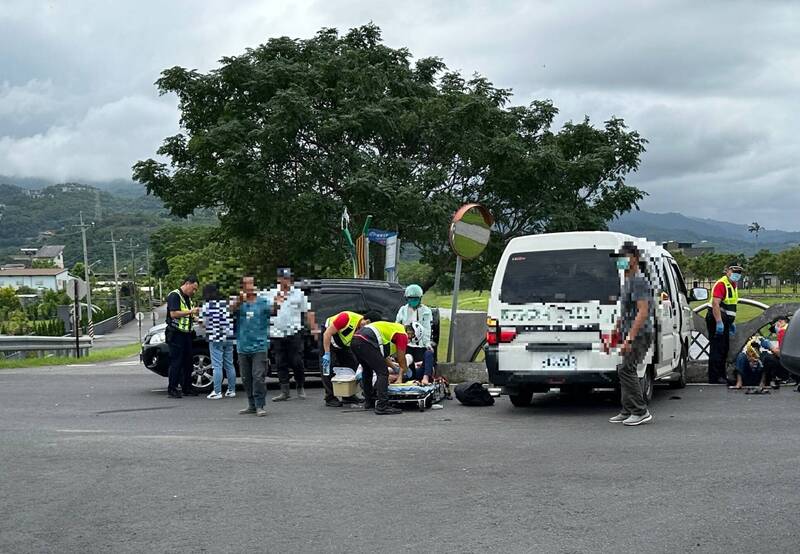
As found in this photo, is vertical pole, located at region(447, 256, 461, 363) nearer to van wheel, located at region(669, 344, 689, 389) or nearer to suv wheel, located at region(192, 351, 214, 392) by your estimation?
van wheel, located at region(669, 344, 689, 389)

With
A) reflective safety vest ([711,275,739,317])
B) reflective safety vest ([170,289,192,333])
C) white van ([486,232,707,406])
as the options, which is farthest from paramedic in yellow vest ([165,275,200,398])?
reflective safety vest ([711,275,739,317])

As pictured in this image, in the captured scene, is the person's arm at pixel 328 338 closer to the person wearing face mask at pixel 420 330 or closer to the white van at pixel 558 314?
the person wearing face mask at pixel 420 330

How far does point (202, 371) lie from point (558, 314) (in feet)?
22.2

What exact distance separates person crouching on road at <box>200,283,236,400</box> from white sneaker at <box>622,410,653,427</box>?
652 cm

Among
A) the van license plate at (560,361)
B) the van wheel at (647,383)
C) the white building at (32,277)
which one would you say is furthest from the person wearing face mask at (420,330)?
the white building at (32,277)

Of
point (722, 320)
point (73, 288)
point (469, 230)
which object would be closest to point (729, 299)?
point (722, 320)

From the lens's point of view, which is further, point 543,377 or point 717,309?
point 717,309

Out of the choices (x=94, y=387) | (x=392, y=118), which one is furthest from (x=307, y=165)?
(x=94, y=387)

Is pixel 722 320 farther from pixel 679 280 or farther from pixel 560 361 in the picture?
pixel 560 361

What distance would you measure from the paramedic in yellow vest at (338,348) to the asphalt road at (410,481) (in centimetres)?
93

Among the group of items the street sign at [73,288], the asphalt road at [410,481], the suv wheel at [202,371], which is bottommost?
the asphalt road at [410,481]

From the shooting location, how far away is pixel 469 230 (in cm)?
1597

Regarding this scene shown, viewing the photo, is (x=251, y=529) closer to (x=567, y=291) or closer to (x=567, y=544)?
(x=567, y=544)

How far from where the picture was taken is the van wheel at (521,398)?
1230 cm
